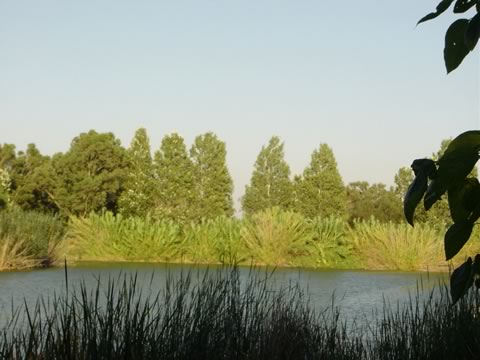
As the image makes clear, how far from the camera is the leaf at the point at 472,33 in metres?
0.97

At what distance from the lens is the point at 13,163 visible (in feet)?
89.8

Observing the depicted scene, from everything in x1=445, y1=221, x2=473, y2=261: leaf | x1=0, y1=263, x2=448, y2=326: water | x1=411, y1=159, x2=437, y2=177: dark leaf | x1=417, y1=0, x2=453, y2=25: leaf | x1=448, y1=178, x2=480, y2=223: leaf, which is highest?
x1=417, y1=0, x2=453, y2=25: leaf

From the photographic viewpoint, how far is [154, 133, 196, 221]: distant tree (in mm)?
28938

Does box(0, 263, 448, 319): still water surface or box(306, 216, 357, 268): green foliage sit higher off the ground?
box(306, 216, 357, 268): green foliage

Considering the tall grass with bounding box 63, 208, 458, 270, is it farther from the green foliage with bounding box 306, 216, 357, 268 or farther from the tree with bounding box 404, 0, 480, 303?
the tree with bounding box 404, 0, 480, 303

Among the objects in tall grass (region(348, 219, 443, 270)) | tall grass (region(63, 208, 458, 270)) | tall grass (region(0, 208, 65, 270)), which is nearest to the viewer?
tall grass (region(0, 208, 65, 270))

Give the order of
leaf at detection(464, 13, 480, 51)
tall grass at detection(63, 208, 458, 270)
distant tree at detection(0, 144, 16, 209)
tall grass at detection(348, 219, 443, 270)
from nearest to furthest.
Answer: leaf at detection(464, 13, 480, 51), tall grass at detection(348, 219, 443, 270), tall grass at detection(63, 208, 458, 270), distant tree at detection(0, 144, 16, 209)

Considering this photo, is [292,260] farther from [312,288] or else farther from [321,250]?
[312,288]

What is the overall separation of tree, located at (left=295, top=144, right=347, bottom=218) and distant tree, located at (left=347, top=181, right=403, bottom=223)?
6.74 ft

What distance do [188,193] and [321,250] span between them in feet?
39.7

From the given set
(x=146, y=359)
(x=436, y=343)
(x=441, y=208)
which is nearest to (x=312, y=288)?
(x=436, y=343)

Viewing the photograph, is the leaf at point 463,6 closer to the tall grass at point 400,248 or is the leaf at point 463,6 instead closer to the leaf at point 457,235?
the leaf at point 457,235

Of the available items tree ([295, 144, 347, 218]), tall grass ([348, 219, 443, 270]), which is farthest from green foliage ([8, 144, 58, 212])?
tall grass ([348, 219, 443, 270])

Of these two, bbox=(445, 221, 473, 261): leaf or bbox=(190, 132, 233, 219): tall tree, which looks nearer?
bbox=(445, 221, 473, 261): leaf
